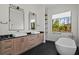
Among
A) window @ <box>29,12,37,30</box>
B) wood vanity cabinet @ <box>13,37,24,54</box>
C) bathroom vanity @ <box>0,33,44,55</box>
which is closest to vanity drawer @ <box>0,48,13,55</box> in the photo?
bathroom vanity @ <box>0,33,44,55</box>

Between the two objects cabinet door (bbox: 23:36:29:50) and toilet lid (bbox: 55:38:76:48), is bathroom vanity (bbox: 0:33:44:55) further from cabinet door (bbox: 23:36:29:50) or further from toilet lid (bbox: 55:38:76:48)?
toilet lid (bbox: 55:38:76:48)

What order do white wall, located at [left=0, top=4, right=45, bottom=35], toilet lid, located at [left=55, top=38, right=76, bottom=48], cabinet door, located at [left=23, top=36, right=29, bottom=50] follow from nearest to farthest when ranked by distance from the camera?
toilet lid, located at [left=55, top=38, right=76, bottom=48] < white wall, located at [left=0, top=4, right=45, bottom=35] < cabinet door, located at [left=23, top=36, right=29, bottom=50]

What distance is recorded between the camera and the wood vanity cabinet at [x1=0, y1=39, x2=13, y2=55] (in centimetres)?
225

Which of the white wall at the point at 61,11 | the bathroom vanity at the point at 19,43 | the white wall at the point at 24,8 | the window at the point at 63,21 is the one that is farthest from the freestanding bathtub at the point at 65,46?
the white wall at the point at 24,8

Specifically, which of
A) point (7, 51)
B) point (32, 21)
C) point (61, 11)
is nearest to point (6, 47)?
point (7, 51)

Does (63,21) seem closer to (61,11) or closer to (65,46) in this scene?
(61,11)

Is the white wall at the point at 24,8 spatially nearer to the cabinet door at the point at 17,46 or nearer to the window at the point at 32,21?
the window at the point at 32,21

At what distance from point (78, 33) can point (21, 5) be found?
1.41 meters

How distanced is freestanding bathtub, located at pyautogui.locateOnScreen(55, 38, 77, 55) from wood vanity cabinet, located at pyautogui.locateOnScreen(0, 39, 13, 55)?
1030 millimetres

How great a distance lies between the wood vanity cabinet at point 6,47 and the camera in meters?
2.25

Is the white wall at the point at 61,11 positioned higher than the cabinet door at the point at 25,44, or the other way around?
the white wall at the point at 61,11

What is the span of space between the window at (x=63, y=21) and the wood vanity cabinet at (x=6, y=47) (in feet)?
3.61
